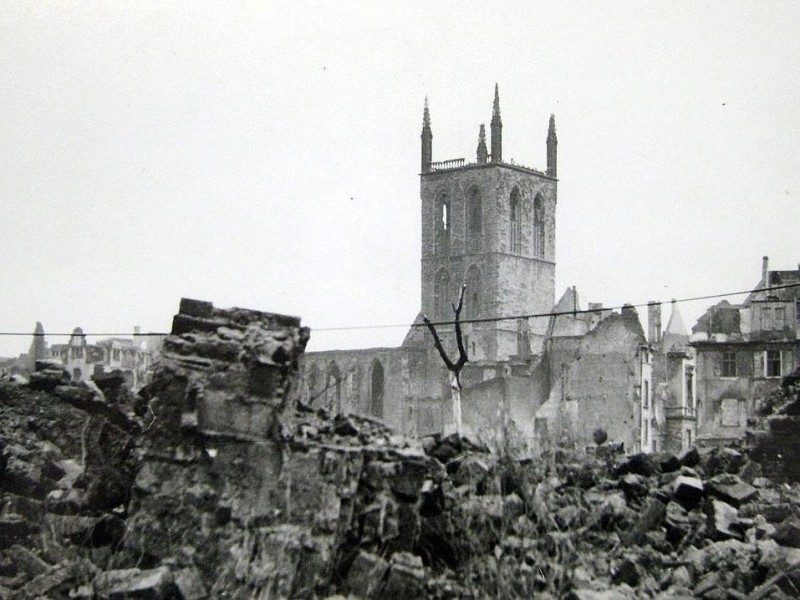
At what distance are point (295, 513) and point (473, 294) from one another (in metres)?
57.8

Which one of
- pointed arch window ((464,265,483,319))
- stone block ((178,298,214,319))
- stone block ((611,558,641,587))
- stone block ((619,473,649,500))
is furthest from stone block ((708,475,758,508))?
pointed arch window ((464,265,483,319))

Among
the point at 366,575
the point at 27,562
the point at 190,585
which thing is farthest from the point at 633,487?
the point at 27,562

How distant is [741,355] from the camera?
37.3 m

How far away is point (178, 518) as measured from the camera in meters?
9.84

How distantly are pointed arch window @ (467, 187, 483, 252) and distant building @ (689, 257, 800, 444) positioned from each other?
2996 centimetres

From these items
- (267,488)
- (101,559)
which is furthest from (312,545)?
(101,559)

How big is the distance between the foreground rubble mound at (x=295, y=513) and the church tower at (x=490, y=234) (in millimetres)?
53901

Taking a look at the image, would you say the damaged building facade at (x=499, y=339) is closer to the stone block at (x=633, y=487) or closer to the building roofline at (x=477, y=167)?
the building roofline at (x=477, y=167)

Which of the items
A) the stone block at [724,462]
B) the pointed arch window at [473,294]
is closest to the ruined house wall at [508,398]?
the pointed arch window at [473,294]

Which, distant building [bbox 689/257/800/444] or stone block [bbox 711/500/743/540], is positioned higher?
distant building [bbox 689/257/800/444]

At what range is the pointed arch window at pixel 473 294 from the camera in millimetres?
66562

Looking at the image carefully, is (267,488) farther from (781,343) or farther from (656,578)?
(781,343)

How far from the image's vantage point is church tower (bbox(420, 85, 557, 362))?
66625mm

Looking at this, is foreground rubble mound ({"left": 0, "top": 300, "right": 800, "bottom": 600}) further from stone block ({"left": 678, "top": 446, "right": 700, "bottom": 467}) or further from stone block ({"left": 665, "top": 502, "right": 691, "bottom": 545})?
stone block ({"left": 678, "top": 446, "right": 700, "bottom": 467})
